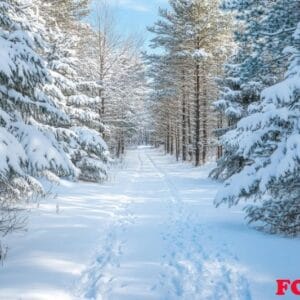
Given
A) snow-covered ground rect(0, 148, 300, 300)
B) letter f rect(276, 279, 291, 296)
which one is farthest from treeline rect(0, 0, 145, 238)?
letter f rect(276, 279, 291, 296)

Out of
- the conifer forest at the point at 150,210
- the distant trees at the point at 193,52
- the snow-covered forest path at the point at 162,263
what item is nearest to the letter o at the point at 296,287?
the conifer forest at the point at 150,210

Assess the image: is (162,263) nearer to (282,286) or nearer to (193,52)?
(282,286)

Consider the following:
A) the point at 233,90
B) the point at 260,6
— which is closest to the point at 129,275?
the point at 260,6

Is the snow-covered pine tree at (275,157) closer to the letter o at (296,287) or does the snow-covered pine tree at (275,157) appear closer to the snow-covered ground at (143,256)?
the snow-covered ground at (143,256)

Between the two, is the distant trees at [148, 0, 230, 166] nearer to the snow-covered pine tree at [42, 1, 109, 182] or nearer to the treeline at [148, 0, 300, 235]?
the treeline at [148, 0, 300, 235]

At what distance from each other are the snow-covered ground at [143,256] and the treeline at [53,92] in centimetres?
113

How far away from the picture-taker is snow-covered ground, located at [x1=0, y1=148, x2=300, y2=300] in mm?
5180

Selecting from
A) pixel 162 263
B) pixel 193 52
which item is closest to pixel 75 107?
pixel 193 52

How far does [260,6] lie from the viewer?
44.3ft

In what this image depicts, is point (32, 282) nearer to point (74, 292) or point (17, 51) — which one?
point (74, 292)

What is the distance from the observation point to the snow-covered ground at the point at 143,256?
518 cm

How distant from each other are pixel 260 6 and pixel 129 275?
36.4 feet

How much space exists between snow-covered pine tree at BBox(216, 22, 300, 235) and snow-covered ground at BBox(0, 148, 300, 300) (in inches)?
21.8

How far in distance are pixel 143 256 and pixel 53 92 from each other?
29.1ft
